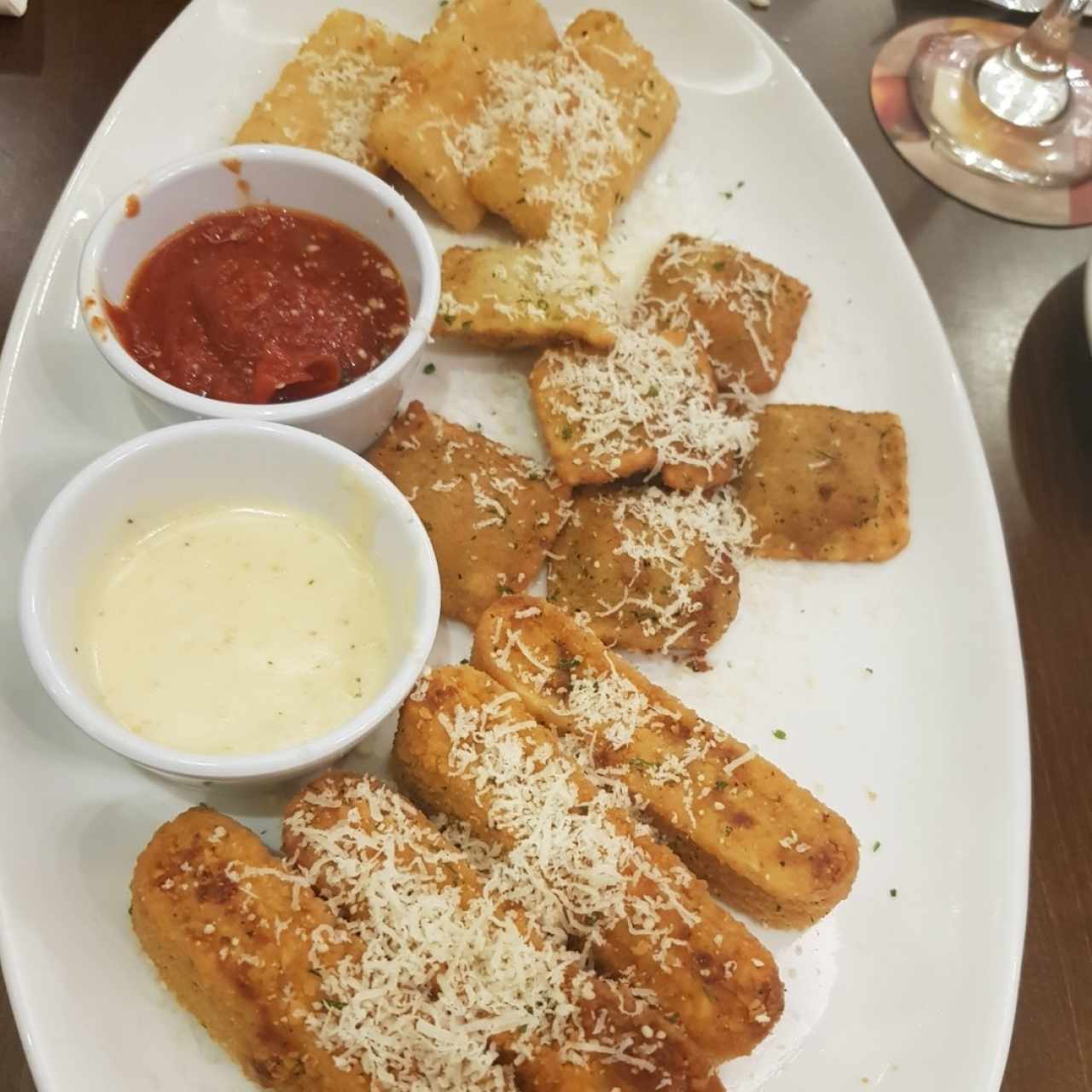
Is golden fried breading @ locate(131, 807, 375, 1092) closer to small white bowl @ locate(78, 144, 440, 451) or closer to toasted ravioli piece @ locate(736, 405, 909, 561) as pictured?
small white bowl @ locate(78, 144, 440, 451)

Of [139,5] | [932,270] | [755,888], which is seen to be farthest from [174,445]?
[932,270]

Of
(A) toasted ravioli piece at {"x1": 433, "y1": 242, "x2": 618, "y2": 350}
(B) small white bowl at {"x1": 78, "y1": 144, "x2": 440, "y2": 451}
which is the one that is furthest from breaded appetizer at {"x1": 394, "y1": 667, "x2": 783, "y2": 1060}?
(A) toasted ravioli piece at {"x1": 433, "y1": 242, "x2": 618, "y2": 350}

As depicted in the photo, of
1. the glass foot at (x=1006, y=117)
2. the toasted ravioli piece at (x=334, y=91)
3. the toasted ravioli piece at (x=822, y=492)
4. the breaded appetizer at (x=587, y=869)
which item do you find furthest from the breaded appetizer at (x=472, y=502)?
A: the glass foot at (x=1006, y=117)

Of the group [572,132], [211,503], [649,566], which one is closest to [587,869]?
[649,566]

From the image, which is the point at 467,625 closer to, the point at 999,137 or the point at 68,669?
the point at 68,669

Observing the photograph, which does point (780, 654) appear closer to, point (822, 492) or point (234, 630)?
point (822, 492)
